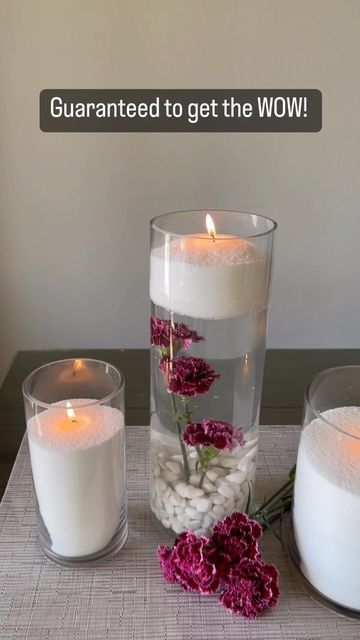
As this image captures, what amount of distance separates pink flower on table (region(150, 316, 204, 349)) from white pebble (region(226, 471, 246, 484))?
0.13m

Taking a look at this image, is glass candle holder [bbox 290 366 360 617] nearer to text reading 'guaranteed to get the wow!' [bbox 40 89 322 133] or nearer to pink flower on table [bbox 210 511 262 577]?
pink flower on table [bbox 210 511 262 577]

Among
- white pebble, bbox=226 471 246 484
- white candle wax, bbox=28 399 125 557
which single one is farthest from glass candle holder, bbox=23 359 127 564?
white pebble, bbox=226 471 246 484

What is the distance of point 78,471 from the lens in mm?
558

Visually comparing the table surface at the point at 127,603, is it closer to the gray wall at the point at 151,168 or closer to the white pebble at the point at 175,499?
the white pebble at the point at 175,499

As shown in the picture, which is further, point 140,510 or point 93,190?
point 93,190

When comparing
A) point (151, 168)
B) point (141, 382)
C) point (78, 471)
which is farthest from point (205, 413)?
point (151, 168)

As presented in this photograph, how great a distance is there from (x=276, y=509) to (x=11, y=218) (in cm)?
75

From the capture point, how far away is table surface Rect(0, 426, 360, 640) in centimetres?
52

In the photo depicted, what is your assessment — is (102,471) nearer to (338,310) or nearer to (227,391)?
(227,391)

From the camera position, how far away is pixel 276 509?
26.1 inches

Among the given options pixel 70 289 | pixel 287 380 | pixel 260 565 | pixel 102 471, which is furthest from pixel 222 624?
pixel 70 289

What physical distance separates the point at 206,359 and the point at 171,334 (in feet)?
Answer: 0.13

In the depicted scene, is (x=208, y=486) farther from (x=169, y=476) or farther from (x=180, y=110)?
(x=180, y=110)

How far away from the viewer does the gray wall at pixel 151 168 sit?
1057 millimetres
